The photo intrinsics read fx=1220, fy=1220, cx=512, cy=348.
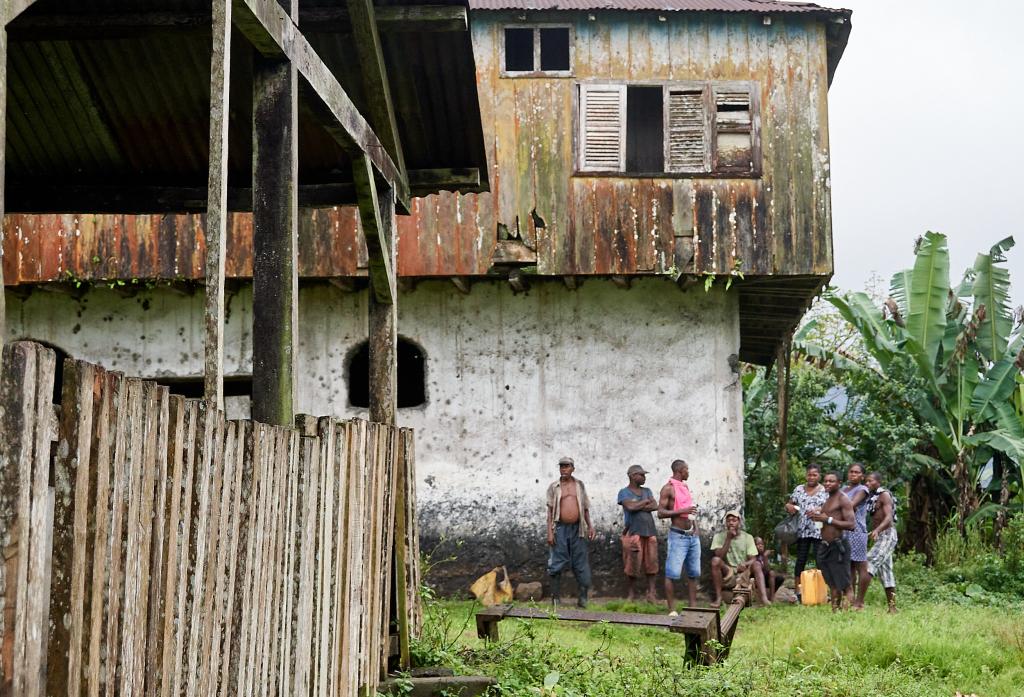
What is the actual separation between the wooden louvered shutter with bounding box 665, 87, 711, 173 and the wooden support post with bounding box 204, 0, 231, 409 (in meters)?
10.1

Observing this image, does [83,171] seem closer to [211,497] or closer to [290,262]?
[290,262]

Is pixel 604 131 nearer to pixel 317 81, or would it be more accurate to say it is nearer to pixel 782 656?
pixel 782 656

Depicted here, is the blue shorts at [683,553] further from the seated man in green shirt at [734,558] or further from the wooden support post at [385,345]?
the wooden support post at [385,345]

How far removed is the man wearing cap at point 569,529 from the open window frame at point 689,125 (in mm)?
3506

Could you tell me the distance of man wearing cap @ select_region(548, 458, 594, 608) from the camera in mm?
13281

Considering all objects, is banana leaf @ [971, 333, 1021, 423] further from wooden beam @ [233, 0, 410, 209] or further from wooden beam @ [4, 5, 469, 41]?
wooden beam @ [4, 5, 469, 41]

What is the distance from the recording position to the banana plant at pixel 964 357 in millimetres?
15891

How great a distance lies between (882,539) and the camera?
13031 mm

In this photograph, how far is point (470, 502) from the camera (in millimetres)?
14328

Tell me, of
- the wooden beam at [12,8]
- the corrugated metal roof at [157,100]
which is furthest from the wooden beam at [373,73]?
the wooden beam at [12,8]

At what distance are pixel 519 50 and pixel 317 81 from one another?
960 centimetres

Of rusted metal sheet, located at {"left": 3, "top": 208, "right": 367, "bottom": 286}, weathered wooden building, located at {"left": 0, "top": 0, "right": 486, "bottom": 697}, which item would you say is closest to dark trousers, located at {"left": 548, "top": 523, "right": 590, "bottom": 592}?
rusted metal sheet, located at {"left": 3, "top": 208, "right": 367, "bottom": 286}

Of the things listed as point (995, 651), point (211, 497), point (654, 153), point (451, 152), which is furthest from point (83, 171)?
point (654, 153)

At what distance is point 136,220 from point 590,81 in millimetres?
5474
